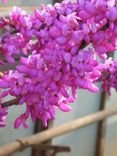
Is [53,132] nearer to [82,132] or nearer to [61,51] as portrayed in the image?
[82,132]

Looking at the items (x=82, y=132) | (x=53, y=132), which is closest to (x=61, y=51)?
(x=53, y=132)

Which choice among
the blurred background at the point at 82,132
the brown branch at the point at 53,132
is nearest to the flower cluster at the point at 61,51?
the brown branch at the point at 53,132

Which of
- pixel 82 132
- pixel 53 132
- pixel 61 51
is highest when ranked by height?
pixel 82 132

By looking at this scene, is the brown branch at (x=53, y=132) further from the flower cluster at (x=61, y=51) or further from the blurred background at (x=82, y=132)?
the flower cluster at (x=61, y=51)

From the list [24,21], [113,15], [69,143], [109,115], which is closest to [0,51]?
[24,21]

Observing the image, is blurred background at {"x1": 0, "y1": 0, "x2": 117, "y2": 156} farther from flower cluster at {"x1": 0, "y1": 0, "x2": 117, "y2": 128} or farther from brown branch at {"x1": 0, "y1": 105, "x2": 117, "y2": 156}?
flower cluster at {"x1": 0, "y1": 0, "x2": 117, "y2": 128}

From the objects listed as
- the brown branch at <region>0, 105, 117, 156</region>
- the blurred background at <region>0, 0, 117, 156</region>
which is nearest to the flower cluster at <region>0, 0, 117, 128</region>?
the brown branch at <region>0, 105, 117, 156</region>
